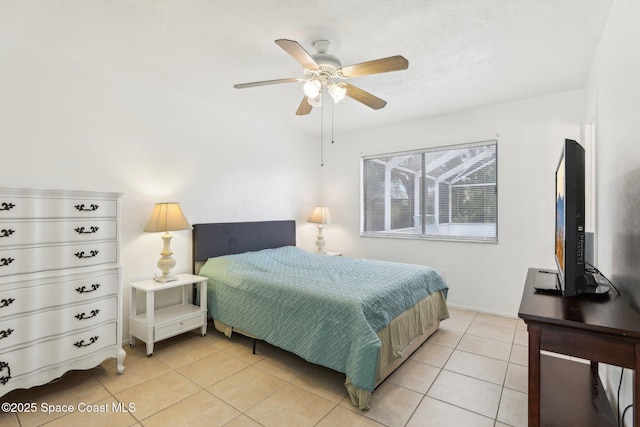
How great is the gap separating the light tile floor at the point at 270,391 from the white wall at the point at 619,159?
698 millimetres

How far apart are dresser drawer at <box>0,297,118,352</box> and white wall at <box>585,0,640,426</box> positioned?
9.59 feet

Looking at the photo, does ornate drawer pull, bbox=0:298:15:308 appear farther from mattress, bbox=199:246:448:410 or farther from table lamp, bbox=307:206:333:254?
table lamp, bbox=307:206:333:254

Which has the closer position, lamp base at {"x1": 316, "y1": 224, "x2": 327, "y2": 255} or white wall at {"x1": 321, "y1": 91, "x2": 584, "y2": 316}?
white wall at {"x1": 321, "y1": 91, "x2": 584, "y2": 316}

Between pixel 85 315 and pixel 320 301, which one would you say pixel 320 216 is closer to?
pixel 320 301

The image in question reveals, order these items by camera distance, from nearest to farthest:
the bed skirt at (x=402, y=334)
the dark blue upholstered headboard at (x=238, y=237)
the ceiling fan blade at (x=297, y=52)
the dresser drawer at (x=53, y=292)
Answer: the ceiling fan blade at (x=297, y=52)
the dresser drawer at (x=53, y=292)
the bed skirt at (x=402, y=334)
the dark blue upholstered headboard at (x=238, y=237)

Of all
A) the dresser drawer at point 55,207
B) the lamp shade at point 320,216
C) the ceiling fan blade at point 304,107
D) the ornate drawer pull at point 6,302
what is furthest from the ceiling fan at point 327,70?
the lamp shade at point 320,216

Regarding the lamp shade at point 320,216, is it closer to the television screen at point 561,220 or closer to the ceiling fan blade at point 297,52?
the ceiling fan blade at point 297,52

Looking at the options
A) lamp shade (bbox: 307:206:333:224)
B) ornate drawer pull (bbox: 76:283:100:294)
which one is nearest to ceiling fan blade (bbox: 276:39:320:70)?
ornate drawer pull (bbox: 76:283:100:294)

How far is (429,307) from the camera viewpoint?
9.64ft

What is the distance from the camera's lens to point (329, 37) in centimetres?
224

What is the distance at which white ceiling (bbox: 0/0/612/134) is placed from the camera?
195 centimetres

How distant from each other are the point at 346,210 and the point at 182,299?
271cm

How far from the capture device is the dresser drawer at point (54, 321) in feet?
6.19

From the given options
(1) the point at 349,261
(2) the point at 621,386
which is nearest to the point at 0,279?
(1) the point at 349,261
